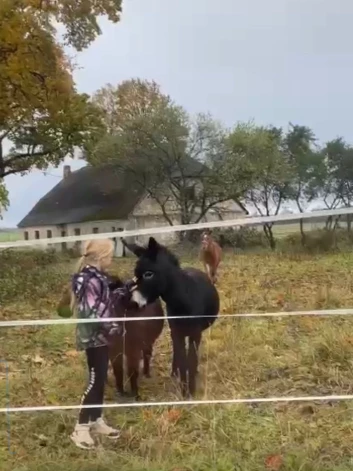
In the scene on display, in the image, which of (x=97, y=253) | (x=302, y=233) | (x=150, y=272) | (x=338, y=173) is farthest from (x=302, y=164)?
(x=97, y=253)

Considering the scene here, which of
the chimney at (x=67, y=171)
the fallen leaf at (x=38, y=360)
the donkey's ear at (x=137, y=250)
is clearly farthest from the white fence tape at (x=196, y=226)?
the fallen leaf at (x=38, y=360)

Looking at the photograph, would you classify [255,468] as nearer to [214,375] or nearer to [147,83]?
[214,375]

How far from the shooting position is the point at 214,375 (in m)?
2.02

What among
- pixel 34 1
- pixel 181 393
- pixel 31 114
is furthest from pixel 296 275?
pixel 34 1

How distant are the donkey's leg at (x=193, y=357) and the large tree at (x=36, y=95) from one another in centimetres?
77

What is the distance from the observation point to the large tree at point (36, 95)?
220 cm

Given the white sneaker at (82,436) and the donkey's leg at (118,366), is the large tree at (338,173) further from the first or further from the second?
the white sneaker at (82,436)

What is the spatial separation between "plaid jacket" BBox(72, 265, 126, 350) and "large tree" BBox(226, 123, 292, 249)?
21.5 inches

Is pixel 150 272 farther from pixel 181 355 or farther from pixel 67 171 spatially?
pixel 67 171

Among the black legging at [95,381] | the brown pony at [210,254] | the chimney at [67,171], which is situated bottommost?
the black legging at [95,381]

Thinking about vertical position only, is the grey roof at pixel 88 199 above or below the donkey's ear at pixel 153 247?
above

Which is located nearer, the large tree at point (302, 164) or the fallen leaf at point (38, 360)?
the large tree at point (302, 164)

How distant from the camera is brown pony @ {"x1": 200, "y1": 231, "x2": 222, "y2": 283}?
2002 millimetres

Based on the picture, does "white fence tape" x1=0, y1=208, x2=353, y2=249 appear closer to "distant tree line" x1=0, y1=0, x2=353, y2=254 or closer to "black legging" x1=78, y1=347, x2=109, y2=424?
"distant tree line" x1=0, y1=0, x2=353, y2=254
